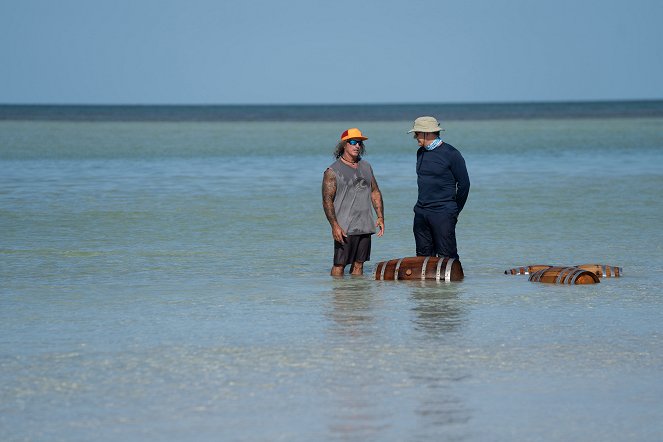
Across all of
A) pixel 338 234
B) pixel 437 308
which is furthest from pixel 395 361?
pixel 338 234

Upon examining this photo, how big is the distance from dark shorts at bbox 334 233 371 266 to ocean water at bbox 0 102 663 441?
1.04 ft

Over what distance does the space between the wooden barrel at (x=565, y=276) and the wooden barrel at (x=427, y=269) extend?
29.4 inches

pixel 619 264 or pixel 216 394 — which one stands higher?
pixel 619 264

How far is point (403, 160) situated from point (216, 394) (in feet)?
93.5

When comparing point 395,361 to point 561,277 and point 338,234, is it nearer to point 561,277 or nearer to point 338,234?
point 338,234

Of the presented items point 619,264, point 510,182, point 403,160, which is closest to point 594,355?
point 619,264

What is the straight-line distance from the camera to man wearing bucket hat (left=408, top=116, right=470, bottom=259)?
1121cm

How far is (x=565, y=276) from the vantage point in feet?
37.7

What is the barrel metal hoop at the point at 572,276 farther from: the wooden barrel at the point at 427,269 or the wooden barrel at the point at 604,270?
the wooden barrel at the point at 427,269

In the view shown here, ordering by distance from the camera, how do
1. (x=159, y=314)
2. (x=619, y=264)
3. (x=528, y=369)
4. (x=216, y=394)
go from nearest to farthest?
(x=216, y=394)
(x=528, y=369)
(x=159, y=314)
(x=619, y=264)

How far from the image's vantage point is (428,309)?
1014 cm

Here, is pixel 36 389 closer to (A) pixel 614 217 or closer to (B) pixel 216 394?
(B) pixel 216 394

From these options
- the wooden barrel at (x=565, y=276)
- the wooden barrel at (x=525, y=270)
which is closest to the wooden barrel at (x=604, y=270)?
the wooden barrel at (x=565, y=276)

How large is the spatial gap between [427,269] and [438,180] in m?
0.85
